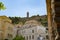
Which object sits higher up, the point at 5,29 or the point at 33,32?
the point at 5,29

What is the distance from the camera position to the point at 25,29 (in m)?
65.9

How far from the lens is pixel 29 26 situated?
6638 centimetres

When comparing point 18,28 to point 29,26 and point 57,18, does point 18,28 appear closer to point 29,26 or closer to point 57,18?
point 29,26

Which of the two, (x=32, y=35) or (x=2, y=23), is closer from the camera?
(x=2, y=23)

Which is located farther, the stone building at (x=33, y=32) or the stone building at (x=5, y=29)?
the stone building at (x=33, y=32)

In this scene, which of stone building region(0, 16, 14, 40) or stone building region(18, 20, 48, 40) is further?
stone building region(18, 20, 48, 40)

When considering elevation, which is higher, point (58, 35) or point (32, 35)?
point (58, 35)

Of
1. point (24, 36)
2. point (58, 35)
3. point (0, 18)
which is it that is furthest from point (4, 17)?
point (58, 35)

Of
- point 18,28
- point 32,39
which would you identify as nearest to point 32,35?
point 32,39

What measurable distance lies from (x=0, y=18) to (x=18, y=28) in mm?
11988

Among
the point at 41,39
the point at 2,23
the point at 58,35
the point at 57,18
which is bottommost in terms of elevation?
the point at 41,39

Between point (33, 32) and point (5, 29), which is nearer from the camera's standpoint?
point (5, 29)

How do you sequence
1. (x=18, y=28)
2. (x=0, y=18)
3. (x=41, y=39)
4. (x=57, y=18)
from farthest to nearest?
(x=18, y=28)
(x=41, y=39)
(x=0, y=18)
(x=57, y=18)

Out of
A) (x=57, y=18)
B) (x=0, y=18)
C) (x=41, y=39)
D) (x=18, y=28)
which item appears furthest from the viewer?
(x=18, y=28)
